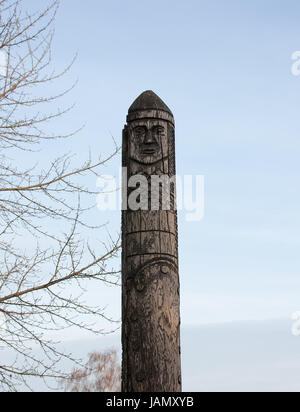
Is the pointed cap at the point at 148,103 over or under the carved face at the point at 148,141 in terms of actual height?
over

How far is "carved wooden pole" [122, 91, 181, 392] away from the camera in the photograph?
4320mm

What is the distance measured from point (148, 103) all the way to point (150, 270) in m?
1.49

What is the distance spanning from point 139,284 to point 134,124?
1.40 m

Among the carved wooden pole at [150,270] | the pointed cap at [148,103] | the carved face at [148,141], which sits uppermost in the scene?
the pointed cap at [148,103]

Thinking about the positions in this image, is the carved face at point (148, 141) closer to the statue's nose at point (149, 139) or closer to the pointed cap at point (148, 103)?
the statue's nose at point (149, 139)

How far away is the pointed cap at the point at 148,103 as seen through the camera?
495 centimetres

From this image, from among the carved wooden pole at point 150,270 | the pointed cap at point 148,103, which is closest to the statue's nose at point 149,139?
the carved wooden pole at point 150,270

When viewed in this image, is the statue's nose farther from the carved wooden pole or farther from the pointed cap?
the pointed cap

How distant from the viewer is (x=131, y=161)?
15.8 ft

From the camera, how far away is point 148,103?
4973 mm

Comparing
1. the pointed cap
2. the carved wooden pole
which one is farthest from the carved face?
the pointed cap

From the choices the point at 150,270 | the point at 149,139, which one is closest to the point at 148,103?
the point at 149,139
